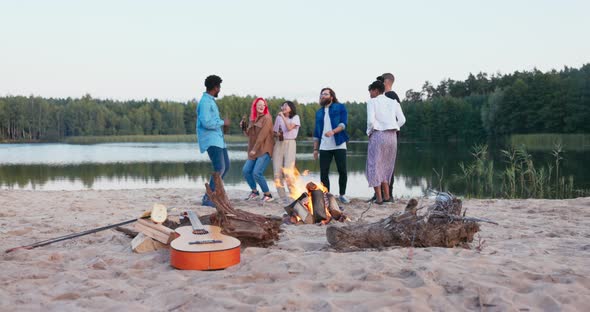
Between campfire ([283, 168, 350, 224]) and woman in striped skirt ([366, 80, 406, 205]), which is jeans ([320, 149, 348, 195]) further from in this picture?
campfire ([283, 168, 350, 224])

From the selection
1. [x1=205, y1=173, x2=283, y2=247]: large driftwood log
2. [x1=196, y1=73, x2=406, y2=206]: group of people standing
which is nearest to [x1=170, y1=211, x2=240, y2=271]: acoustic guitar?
[x1=205, y1=173, x2=283, y2=247]: large driftwood log

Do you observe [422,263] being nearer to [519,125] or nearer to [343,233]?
[343,233]

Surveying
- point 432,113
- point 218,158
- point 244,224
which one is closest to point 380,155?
point 218,158

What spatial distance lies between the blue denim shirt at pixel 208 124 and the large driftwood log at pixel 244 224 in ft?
8.10

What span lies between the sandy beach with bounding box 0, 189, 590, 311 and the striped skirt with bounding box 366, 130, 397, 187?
238cm

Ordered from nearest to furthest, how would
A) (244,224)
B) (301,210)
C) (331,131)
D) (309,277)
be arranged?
(309,277)
(244,224)
(301,210)
(331,131)

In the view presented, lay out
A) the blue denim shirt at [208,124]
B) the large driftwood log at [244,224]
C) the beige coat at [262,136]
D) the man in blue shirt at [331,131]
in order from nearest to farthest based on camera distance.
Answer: the large driftwood log at [244,224], the blue denim shirt at [208,124], the man in blue shirt at [331,131], the beige coat at [262,136]

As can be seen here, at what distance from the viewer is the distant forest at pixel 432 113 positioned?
49938mm

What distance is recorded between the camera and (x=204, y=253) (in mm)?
3424

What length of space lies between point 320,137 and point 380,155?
1042 millimetres

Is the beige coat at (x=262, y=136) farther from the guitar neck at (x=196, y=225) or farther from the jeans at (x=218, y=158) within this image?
the guitar neck at (x=196, y=225)

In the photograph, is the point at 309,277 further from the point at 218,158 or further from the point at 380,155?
the point at 380,155

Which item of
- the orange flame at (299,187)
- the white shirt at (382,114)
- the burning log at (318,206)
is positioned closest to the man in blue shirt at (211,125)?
the orange flame at (299,187)

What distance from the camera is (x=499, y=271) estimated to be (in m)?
3.19
